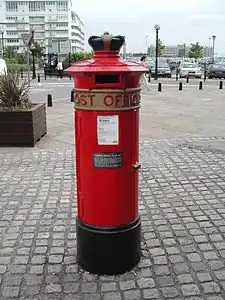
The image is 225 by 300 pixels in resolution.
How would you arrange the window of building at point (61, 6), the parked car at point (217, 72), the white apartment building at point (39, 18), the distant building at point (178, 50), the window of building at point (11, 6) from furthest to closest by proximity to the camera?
the window of building at point (11, 6) → the white apartment building at point (39, 18) → the window of building at point (61, 6) → the distant building at point (178, 50) → the parked car at point (217, 72)

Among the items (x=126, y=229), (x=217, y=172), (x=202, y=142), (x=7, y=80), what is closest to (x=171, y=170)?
(x=217, y=172)

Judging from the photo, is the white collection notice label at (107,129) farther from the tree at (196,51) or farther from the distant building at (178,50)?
the distant building at (178,50)

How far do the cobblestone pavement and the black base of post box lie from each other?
0.08 meters

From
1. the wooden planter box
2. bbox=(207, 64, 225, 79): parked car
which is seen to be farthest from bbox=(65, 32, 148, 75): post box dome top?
bbox=(207, 64, 225, 79): parked car

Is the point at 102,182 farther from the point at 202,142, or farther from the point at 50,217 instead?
the point at 202,142

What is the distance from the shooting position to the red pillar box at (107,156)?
289 cm

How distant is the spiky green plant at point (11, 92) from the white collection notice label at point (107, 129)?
512 cm

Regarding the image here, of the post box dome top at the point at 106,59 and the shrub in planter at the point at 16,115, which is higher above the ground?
the post box dome top at the point at 106,59

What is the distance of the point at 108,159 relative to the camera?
9.92 ft

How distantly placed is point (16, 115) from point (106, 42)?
4.84 metres

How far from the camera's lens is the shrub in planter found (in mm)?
7410

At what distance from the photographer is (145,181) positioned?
570 cm

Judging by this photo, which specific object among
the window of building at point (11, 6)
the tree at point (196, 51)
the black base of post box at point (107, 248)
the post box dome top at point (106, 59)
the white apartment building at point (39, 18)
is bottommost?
the black base of post box at point (107, 248)

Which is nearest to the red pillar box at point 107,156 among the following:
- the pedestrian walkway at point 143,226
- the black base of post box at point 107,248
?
the black base of post box at point 107,248
